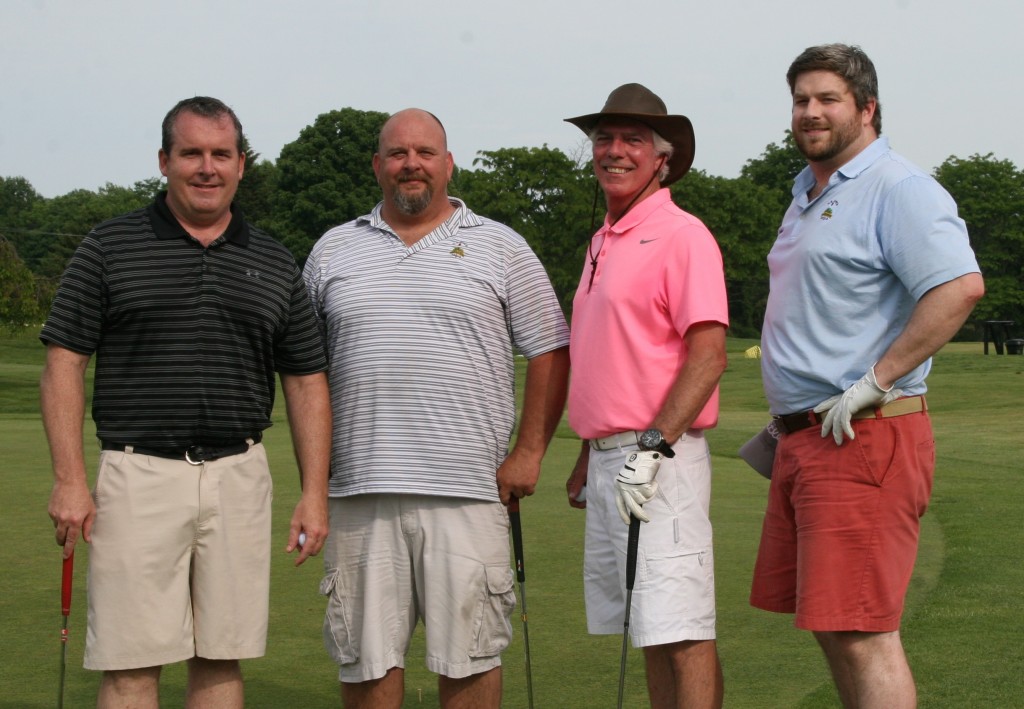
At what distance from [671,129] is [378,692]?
1.98 meters

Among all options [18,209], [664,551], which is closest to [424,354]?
[664,551]

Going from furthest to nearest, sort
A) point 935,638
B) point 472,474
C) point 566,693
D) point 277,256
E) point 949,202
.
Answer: point 935,638, point 566,693, point 472,474, point 277,256, point 949,202

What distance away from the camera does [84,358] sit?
3.52 meters

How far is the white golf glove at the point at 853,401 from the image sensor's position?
3.38 meters

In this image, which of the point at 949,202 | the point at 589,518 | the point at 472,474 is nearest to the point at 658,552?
the point at 589,518

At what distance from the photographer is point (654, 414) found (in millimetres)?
3760

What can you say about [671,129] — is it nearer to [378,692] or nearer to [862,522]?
[862,522]

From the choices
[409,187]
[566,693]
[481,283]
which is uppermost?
[409,187]

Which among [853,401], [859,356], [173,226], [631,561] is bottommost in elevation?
[631,561]

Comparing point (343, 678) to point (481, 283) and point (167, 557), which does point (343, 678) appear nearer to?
point (167, 557)

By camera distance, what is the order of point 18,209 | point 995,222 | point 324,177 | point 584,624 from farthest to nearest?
point 18,209
point 995,222
point 324,177
point 584,624

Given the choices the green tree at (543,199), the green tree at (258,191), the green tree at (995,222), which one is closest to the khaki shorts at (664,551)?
the green tree at (543,199)

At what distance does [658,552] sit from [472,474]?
2.11 feet

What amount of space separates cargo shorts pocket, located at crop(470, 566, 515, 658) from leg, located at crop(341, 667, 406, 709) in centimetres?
26
